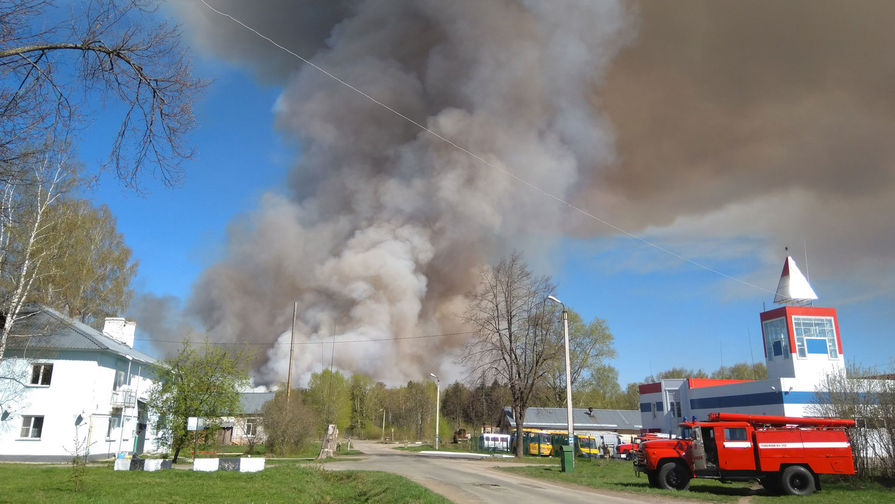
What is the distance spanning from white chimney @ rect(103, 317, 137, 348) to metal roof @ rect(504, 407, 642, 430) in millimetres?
36183

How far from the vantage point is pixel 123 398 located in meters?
30.8

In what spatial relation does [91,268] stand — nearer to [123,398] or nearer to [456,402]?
[123,398]

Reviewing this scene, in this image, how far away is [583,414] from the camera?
6444 cm

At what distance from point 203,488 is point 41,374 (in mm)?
19871

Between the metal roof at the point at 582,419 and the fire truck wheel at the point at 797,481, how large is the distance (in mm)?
43663

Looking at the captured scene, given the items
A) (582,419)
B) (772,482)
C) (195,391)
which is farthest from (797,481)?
(582,419)

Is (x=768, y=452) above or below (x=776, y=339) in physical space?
below

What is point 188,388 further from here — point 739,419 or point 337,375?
point 337,375

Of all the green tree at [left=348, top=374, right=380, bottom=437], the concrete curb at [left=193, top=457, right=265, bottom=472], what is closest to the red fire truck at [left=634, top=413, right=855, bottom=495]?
the concrete curb at [left=193, top=457, right=265, bottom=472]

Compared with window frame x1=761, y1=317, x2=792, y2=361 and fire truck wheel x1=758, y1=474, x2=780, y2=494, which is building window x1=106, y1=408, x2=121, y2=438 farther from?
window frame x1=761, y1=317, x2=792, y2=361

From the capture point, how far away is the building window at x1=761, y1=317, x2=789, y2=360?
3828 centimetres

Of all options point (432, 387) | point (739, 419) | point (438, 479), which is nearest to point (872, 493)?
point (739, 419)

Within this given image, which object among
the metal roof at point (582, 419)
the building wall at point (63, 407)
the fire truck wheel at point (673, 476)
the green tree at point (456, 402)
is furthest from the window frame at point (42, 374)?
the green tree at point (456, 402)

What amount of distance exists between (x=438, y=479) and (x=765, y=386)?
2960cm
